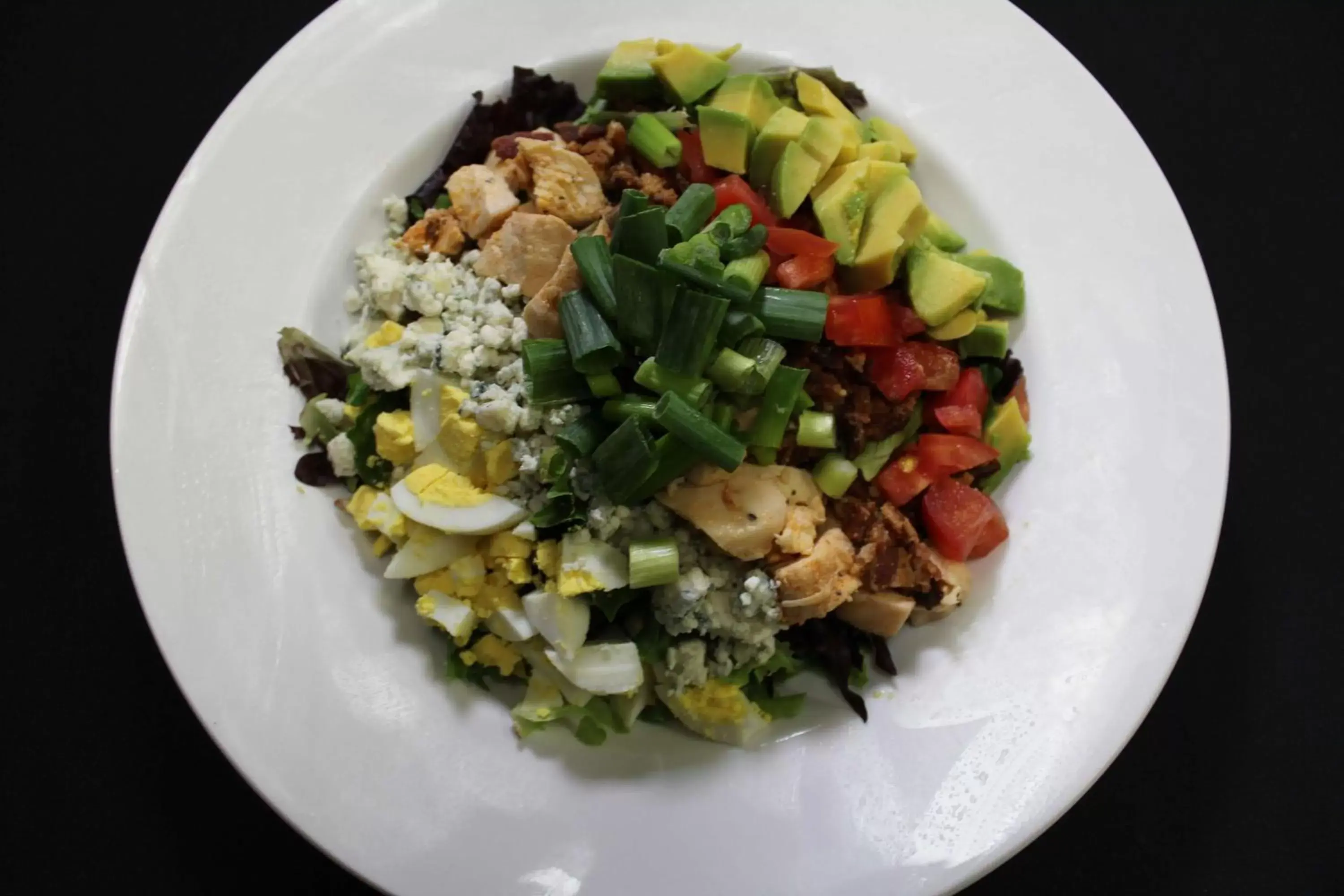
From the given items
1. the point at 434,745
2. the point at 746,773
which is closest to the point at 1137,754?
the point at 746,773

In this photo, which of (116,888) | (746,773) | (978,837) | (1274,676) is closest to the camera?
(978,837)

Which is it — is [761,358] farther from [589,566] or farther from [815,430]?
[589,566]

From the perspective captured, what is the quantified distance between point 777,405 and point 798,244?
13.7 inches

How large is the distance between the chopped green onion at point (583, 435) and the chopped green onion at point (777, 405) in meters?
0.31

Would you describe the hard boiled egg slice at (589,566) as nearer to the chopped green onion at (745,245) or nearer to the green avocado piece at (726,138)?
the chopped green onion at (745,245)

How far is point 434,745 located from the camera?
186cm

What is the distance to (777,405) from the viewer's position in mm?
1853

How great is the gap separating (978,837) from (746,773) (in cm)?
47

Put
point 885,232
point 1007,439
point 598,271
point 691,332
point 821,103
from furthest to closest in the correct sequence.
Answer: point 821,103 < point 1007,439 < point 885,232 < point 598,271 < point 691,332

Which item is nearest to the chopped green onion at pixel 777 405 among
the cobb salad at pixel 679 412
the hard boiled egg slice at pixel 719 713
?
the cobb salad at pixel 679 412

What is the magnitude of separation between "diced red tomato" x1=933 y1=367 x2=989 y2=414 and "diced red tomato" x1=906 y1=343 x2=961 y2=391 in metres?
0.04

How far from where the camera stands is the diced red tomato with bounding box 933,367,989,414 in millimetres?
2051

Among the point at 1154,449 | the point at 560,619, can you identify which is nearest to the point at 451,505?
the point at 560,619

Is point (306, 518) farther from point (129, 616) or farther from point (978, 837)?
point (978, 837)
